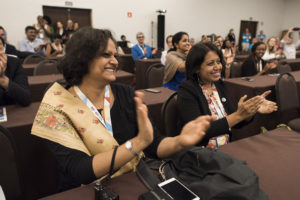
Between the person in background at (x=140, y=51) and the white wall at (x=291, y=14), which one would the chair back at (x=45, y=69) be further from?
the white wall at (x=291, y=14)

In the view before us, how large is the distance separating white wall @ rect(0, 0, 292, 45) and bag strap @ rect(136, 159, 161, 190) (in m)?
7.31

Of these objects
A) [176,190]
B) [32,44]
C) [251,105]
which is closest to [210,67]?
[251,105]

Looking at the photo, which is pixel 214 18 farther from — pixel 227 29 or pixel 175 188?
pixel 175 188

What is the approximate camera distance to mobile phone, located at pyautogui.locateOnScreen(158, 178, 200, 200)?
0.71 m

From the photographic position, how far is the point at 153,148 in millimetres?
1109

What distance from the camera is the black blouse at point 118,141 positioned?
2.88 feet

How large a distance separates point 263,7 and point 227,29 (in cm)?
269

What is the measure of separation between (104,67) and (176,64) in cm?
171

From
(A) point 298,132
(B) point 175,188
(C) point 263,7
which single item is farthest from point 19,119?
(C) point 263,7

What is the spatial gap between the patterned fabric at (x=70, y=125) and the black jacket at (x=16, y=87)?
0.86m

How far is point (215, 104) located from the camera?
1618 millimetres

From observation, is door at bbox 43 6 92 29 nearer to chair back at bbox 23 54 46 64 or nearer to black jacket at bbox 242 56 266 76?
chair back at bbox 23 54 46 64

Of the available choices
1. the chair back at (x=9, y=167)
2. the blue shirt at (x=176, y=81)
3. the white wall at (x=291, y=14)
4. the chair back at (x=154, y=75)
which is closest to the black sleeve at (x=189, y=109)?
the chair back at (x=9, y=167)

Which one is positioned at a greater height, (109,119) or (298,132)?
(109,119)
